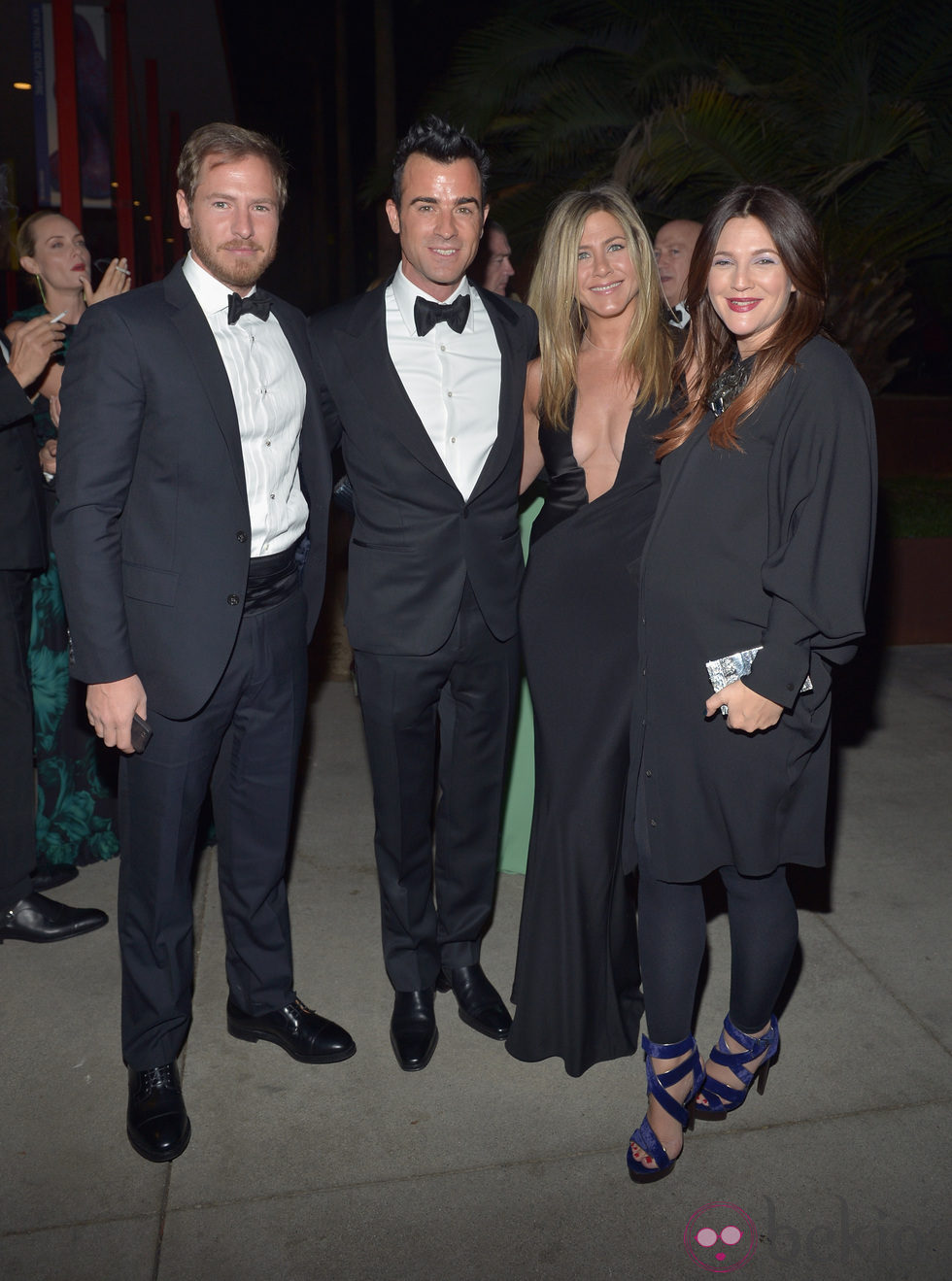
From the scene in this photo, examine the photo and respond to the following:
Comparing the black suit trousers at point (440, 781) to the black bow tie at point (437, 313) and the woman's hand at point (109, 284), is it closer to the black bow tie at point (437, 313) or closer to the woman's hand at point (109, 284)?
the black bow tie at point (437, 313)

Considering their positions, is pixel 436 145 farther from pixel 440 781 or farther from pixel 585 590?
pixel 440 781

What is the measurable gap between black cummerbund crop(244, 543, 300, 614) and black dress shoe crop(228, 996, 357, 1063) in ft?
3.64

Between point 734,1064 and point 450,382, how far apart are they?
5.89 feet

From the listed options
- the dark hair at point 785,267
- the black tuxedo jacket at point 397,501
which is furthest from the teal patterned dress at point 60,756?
the dark hair at point 785,267

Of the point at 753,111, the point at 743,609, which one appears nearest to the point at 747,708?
A: the point at 743,609

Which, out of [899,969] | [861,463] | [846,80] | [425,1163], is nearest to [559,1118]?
[425,1163]

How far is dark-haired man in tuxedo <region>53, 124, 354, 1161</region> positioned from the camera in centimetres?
240

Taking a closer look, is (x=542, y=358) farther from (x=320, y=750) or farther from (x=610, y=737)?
(x=320, y=750)

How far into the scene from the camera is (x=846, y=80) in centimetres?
722

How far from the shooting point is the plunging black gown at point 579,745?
270cm

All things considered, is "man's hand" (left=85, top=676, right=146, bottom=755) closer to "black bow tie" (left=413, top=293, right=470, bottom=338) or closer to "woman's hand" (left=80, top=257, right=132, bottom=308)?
"black bow tie" (left=413, top=293, right=470, bottom=338)

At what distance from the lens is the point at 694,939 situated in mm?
2568

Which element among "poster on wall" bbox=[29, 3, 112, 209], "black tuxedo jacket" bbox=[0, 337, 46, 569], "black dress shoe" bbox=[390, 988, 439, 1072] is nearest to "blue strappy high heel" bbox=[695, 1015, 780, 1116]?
"black dress shoe" bbox=[390, 988, 439, 1072]

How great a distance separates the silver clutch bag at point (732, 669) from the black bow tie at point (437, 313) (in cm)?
113
